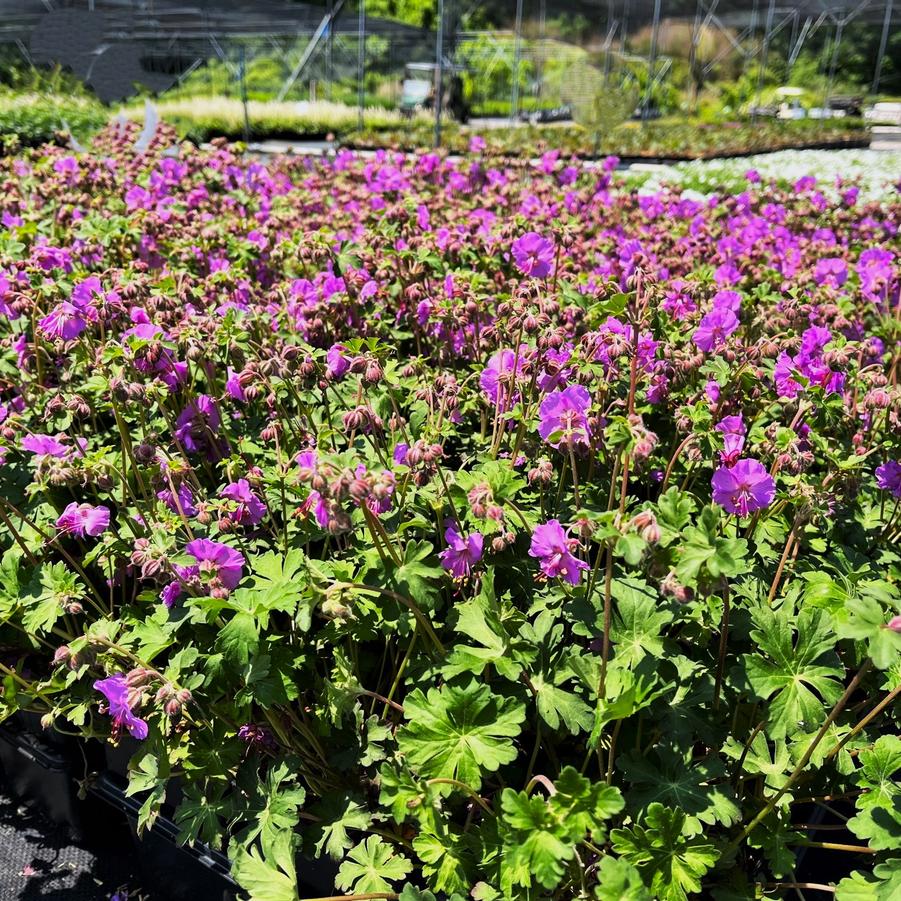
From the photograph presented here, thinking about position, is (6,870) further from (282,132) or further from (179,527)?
(282,132)

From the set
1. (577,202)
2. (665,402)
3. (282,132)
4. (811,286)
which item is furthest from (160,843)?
(282,132)

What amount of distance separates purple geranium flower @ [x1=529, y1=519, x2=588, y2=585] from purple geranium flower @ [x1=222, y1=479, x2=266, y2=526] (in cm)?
59

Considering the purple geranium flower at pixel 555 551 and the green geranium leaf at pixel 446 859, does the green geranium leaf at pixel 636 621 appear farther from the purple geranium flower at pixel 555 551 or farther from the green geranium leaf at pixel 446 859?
the green geranium leaf at pixel 446 859

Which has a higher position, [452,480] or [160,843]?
[452,480]

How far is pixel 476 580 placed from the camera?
1.73m

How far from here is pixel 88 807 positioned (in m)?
2.36

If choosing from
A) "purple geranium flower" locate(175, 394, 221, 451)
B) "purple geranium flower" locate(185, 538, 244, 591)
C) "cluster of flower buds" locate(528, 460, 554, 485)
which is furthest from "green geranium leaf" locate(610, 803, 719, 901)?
"purple geranium flower" locate(175, 394, 221, 451)

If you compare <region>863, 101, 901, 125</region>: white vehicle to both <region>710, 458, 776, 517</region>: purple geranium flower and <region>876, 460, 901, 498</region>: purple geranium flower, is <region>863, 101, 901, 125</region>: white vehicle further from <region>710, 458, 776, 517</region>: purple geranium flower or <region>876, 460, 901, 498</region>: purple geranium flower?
<region>710, 458, 776, 517</region>: purple geranium flower

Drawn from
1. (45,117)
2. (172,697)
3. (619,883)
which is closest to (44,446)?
(172,697)

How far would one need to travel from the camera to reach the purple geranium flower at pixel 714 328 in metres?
2.14

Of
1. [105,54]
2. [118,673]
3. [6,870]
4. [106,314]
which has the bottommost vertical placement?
[6,870]

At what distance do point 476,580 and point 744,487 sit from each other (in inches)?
21.1

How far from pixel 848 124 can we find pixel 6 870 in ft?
85.4

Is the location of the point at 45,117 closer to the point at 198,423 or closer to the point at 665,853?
the point at 198,423
